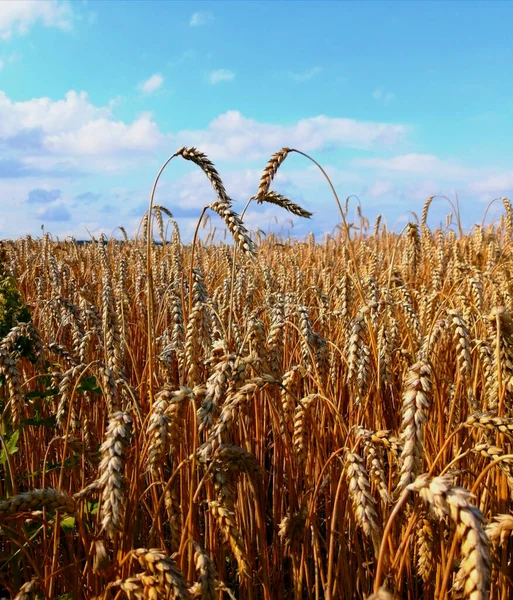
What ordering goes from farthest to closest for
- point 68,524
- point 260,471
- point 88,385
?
point 88,385, point 68,524, point 260,471

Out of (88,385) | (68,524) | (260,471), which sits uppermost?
(88,385)

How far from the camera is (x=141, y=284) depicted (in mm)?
3840

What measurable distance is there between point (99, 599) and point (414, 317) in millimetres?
1610

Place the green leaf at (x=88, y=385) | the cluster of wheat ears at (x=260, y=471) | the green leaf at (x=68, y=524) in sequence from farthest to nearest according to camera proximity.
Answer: the green leaf at (x=88, y=385) < the green leaf at (x=68, y=524) < the cluster of wheat ears at (x=260, y=471)

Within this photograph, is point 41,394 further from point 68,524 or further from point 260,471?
point 260,471

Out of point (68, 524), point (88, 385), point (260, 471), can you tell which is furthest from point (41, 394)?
point (260, 471)

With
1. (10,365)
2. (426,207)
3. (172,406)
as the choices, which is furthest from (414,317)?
(426,207)

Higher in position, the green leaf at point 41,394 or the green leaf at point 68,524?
the green leaf at point 41,394

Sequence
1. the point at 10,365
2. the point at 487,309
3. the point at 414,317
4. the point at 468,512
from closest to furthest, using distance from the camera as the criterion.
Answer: the point at 468,512
the point at 10,365
the point at 414,317
the point at 487,309

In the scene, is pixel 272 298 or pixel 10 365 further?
pixel 272 298

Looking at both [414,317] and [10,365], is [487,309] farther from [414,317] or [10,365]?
[10,365]

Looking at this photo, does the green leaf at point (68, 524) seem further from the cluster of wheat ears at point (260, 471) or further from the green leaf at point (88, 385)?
the green leaf at point (88, 385)

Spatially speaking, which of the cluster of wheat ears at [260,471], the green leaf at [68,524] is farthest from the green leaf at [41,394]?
the green leaf at [68,524]

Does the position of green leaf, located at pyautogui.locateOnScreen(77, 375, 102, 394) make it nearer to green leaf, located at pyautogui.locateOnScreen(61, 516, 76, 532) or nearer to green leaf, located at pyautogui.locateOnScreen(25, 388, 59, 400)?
green leaf, located at pyautogui.locateOnScreen(25, 388, 59, 400)
